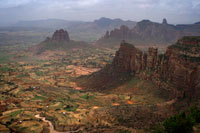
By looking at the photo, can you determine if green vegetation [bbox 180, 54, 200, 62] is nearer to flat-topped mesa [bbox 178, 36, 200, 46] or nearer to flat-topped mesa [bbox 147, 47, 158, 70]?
flat-topped mesa [bbox 178, 36, 200, 46]

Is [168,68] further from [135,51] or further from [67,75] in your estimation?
[67,75]

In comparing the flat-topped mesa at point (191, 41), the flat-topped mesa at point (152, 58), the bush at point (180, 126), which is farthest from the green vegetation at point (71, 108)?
the flat-topped mesa at point (191, 41)

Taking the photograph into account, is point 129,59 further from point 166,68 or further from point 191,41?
point 191,41

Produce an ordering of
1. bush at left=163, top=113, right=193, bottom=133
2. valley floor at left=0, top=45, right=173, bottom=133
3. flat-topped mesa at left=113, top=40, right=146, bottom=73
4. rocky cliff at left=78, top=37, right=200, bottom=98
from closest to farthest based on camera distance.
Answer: bush at left=163, top=113, right=193, bottom=133 < valley floor at left=0, top=45, right=173, bottom=133 < rocky cliff at left=78, top=37, right=200, bottom=98 < flat-topped mesa at left=113, top=40, right=146, bottom=73

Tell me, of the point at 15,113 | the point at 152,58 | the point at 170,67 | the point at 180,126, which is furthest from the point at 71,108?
the point at 180,126

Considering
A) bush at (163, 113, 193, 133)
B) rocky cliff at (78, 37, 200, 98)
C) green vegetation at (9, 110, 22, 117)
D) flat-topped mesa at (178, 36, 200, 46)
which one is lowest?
green vegetation at (9, 110, 22, 117)

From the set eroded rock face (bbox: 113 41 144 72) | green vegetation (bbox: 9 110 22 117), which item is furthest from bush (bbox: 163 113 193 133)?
eroded rock face (bbox: 113 41 144 72)

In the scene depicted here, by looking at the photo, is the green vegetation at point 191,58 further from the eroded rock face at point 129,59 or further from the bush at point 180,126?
the bush at point 180,126

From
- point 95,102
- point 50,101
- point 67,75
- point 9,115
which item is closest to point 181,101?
point 95,102

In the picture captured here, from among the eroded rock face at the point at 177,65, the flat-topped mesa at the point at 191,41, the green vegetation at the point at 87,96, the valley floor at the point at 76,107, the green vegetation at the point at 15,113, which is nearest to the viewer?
the valley floor at the point at 76,107
